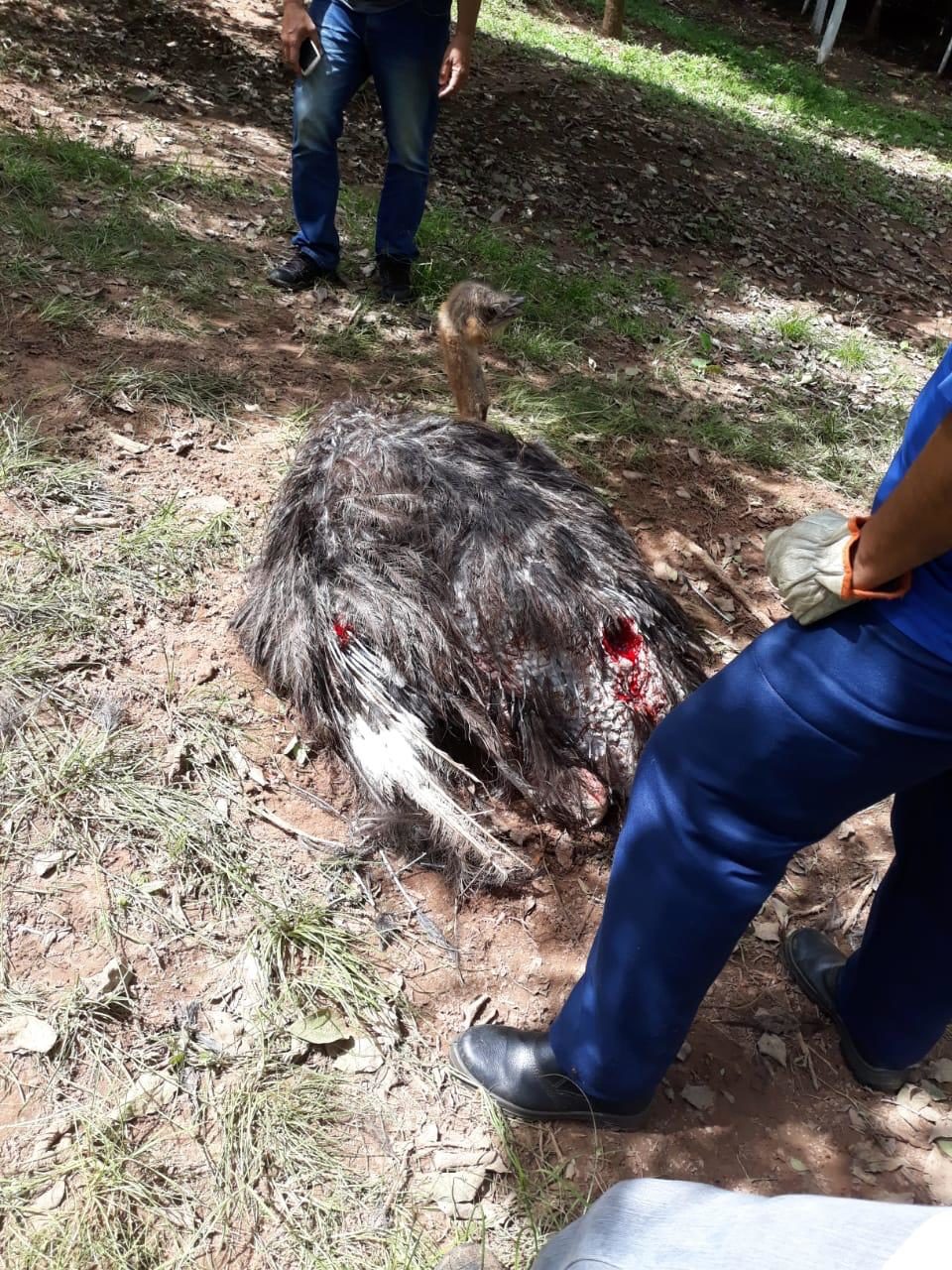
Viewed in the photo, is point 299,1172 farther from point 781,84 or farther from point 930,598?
point 781,84

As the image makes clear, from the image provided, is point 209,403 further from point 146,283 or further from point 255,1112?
point 255,1112

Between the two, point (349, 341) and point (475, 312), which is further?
point (349, 341)

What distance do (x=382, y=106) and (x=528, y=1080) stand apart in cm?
485

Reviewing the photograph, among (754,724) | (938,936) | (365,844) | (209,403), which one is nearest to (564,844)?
(365,844)

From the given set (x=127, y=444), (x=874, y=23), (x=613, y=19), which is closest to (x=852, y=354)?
(x=127, y=444)

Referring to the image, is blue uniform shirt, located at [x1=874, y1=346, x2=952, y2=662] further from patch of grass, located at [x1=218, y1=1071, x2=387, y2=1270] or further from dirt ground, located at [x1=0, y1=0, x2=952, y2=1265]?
patch of grass, located at [x1=218, y1=1071, x2=387, y2=1270]

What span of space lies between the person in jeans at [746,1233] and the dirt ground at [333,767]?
3.88 feet

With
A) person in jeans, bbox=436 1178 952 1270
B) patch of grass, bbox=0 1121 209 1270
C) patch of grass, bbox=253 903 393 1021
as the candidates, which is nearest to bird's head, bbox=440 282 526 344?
patch of grass, bbox=253 903 393 1021

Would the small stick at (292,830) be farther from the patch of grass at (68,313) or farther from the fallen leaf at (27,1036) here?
the patch of grass at (68,313)

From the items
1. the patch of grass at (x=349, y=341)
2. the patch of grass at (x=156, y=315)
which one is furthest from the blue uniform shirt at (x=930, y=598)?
the patch of grass at (x=156, y=315)

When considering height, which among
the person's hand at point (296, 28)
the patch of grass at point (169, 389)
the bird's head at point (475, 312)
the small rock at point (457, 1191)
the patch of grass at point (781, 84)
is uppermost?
the patch of grass at point (781, 84)

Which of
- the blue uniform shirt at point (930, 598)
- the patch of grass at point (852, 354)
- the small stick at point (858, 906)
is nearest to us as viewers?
the blue uniform shirt at point (930, 598)

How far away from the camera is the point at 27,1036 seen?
7.11ft

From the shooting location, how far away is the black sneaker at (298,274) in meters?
5.36
